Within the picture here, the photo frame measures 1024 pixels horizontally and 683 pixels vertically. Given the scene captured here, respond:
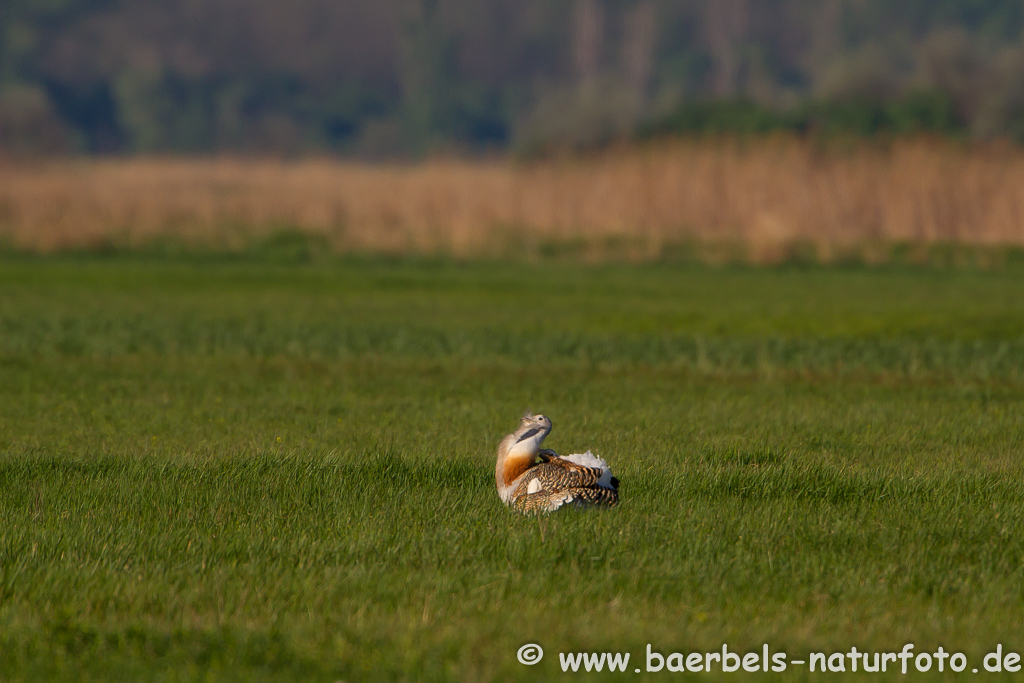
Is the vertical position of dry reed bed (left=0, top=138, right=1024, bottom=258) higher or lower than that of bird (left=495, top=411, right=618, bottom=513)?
higher

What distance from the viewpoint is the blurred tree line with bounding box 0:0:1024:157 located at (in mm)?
89125

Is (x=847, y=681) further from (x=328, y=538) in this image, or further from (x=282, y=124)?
(x=282, y=124)

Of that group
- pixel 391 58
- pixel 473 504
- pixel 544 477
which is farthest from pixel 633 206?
pixel 391 58

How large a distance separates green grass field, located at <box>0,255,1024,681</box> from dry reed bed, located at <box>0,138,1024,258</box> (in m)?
14.6

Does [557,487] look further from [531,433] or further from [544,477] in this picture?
[531,433]

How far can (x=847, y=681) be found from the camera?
484cm

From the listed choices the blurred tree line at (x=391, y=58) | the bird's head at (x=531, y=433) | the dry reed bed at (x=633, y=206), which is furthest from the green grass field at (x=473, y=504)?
the blurred tree line at (x=391, y=58)

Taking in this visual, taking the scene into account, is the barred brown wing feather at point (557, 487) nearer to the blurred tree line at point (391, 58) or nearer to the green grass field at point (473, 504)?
the green grass field at point (473, 504)

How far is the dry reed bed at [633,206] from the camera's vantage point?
1164 inches

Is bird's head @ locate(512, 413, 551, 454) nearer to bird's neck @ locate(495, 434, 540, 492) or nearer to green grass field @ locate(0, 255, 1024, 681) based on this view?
bird's neck @ locate(495, 434, 540, 492)

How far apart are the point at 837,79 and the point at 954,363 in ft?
141

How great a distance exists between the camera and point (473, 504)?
712 cm

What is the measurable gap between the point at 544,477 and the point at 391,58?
361ft

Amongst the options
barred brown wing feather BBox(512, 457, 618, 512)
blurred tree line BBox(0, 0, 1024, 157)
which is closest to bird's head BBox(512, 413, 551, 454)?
barred brown wing feather BBox(512, 457, 618, 512)
